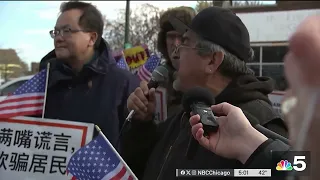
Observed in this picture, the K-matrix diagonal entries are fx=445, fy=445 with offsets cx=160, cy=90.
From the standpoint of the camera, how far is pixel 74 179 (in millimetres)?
2410

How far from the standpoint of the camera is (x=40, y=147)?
288cm

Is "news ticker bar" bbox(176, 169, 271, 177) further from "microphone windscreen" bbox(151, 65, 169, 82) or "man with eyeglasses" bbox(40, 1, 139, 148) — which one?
"man with eyeglasses" bbox(40, 1, 139, 148)

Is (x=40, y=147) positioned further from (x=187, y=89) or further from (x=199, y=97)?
(x=199, y=97)

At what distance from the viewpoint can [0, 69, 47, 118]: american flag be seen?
9.88ft

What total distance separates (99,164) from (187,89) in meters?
0.59

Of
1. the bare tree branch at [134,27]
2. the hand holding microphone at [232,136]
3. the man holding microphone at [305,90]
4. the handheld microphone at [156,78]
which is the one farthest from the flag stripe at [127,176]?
the bare tree branch at [134,27]

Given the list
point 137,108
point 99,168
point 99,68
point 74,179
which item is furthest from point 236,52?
point 99,68

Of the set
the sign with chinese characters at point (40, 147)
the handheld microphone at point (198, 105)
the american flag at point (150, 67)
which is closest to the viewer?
the handheld microphone at point (198, 105)

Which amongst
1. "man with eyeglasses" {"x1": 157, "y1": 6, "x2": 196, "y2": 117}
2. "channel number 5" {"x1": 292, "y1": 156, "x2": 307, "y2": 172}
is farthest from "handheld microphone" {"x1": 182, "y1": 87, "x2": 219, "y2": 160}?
"man with eyeglasses" {"x1": 157, "y1": 6, "x2": 196, "y2": 117}

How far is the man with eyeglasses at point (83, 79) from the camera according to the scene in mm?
3020

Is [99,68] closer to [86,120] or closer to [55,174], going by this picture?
[86,120]

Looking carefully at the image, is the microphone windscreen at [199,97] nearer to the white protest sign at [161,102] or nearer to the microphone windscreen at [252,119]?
the microphone windscreen at [252,119]

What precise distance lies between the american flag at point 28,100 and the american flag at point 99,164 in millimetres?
868

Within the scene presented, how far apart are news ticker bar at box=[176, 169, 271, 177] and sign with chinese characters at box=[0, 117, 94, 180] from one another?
4.13ft
